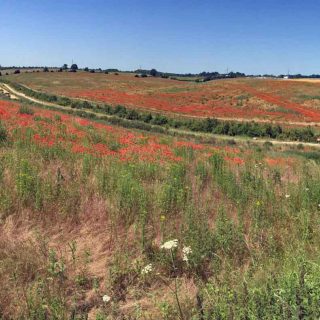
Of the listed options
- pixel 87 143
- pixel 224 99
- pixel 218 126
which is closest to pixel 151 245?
pixel 87 143

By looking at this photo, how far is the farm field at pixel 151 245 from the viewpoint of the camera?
347 centimetres

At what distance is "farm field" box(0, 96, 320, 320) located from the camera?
3.47 metres

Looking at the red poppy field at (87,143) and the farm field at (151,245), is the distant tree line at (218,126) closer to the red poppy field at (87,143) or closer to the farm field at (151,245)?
the red poppy field at (87,143)

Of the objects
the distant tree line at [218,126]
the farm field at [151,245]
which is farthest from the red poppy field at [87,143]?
the distant tree line at [218,126]

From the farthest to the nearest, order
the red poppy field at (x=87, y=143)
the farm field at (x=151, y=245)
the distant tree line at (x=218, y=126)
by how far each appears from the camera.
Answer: the distant tree line at (x=218, y=126)
the red poppy field at (x=87, y=143)
the farm field at (x=151, y=245)

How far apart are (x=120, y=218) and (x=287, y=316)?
2648 millimetres

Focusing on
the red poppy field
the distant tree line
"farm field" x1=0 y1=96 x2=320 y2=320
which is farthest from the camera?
the distant tree line

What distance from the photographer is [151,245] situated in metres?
4.59

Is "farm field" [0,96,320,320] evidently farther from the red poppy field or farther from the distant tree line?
the distant tree line

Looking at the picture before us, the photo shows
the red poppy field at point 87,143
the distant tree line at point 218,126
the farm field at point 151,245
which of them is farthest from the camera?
the distant tree line at point 218,126

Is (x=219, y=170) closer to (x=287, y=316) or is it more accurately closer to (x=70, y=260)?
(x=70, y=260)

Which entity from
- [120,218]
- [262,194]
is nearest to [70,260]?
[120,218]

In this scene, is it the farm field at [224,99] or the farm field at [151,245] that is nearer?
the farm field at [151,245]

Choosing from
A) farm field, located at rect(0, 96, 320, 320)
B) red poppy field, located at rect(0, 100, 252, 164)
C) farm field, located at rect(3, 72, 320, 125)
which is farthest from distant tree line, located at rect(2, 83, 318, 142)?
farm field, located at rect(0, 96, 320, 320)
